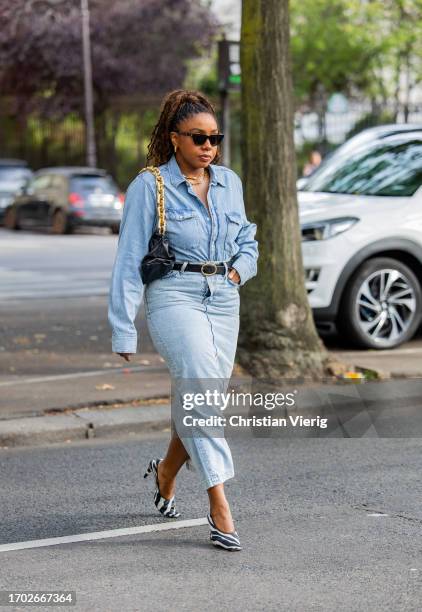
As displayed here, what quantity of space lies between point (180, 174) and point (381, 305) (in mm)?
5462

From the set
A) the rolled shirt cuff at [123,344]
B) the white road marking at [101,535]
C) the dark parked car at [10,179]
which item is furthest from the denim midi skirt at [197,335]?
the dark parked car at [10,179]

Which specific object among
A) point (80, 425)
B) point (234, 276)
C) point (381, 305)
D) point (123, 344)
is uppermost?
point (234, 276)

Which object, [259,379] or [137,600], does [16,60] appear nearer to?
[259,379]

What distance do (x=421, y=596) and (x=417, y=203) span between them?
21.7 ft

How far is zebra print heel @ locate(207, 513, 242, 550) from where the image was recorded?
5.21 m

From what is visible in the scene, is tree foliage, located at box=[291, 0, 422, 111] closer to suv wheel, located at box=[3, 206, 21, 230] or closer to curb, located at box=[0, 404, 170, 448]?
suv wheel, located at box=[3, 206, 21, 230]

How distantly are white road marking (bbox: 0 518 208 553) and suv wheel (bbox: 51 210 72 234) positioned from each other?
2228cm

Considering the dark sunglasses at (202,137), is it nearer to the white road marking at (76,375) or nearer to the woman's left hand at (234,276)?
the woman's left hand at (234,276)

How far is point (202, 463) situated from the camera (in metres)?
5.24

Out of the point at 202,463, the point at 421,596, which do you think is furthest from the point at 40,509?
the point at 421,596

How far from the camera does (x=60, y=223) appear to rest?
28047mm

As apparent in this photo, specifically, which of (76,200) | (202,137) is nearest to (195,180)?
(202,137)

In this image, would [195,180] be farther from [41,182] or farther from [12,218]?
[12,218]

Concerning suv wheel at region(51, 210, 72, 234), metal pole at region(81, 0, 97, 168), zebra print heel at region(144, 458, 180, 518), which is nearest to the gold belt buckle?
zebra print heel at region(144, 458, 180, 518)
